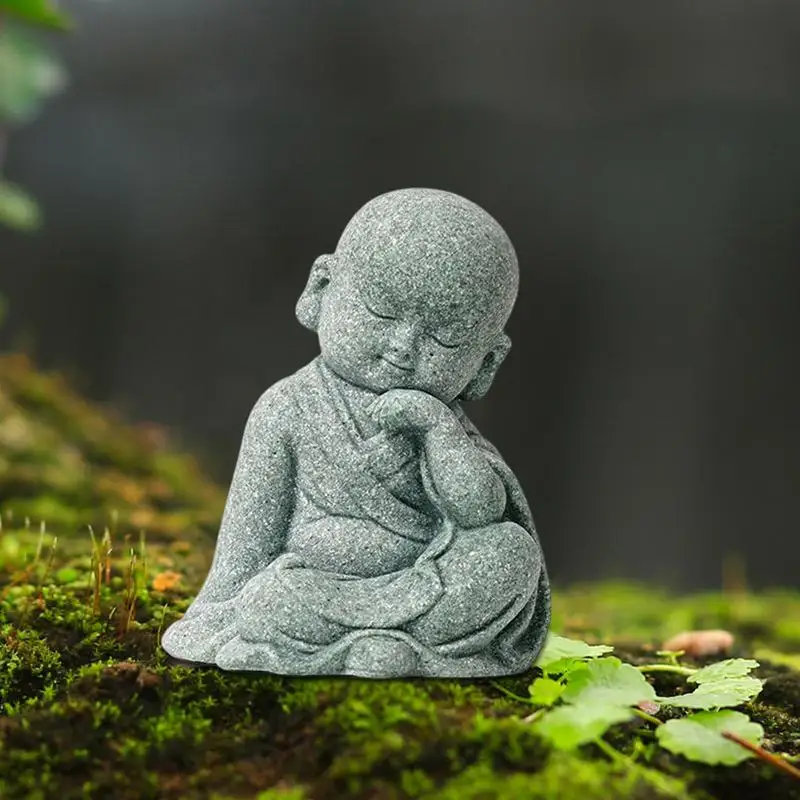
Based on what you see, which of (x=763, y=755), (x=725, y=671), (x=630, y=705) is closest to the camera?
(x=763, y=755)

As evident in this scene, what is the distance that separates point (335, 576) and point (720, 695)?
1289 millimetres

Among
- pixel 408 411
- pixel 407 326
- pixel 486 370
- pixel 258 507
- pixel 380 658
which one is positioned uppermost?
pixel 407 326

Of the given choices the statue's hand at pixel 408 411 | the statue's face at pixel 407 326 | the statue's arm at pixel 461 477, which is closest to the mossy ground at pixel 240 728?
the statue's arm at pixel 461 477

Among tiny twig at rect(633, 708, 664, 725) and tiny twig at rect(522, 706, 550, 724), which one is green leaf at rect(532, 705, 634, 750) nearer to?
tiny twig at rect(522, 706, 550, 724)

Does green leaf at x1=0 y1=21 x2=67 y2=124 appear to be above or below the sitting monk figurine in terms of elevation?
above

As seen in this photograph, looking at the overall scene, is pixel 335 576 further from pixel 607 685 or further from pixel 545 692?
pixel 607 685

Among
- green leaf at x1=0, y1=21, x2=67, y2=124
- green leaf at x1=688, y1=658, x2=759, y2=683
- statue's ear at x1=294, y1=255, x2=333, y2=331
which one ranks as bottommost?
green leaf at x1=688, y1=658, x2=759, y2=683

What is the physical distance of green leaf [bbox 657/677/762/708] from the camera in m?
3.11

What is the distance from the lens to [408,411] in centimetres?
330

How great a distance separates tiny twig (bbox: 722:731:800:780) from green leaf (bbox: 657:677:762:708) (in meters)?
0.16

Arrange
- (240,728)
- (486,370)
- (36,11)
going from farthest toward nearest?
1. (36,11)
2. (486,370)
3. (240,728)

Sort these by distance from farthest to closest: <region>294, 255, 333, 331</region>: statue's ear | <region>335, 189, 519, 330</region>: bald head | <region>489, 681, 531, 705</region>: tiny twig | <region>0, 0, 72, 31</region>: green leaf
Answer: <region>0, 0, 72, 31</region>: green leaf → <region>294, 255, 333, 331</region>: statue's ear → <region>335, 189, 519, 330</region>: bald head → <region>489, 681, 531, 705</region>: tiny twig

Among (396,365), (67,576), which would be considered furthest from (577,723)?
(67,576)

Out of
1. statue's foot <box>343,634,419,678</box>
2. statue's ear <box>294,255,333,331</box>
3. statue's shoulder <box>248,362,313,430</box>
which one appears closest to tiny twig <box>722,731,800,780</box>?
statue's foot <box>343,634,419,678</box>
